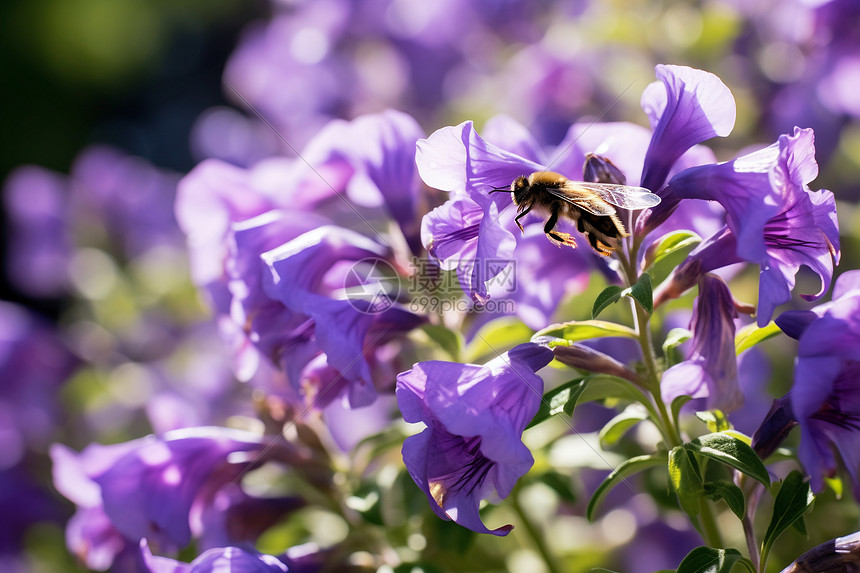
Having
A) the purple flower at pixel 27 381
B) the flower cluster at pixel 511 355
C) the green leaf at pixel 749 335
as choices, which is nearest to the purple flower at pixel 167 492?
the flower cluster at pixel 511 355

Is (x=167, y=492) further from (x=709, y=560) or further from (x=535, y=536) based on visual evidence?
(x=709, y=560)

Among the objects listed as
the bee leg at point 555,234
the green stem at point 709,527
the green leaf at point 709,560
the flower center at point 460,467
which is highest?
the bee leg at point 555,234

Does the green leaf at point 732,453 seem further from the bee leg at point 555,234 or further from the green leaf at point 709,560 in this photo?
the bee leg at point 555,234

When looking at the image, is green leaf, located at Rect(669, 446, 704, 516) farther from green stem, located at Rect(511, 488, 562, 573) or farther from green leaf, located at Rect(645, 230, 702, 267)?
green stem, located at Rect(511, 488, 562, 573)

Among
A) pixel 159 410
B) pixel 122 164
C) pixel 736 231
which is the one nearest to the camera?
pixel 736 231

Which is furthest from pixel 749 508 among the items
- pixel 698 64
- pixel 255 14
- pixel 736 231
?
pixel 255 14

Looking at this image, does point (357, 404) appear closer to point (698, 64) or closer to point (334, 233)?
point (334, 233)

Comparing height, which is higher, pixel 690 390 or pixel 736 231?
pixel 736 231

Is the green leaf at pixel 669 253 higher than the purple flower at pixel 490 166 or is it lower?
lower
